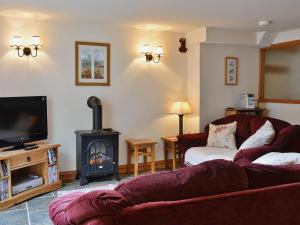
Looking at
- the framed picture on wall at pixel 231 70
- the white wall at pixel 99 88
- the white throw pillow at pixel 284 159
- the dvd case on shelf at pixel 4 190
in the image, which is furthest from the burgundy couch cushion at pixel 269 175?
the framed picture on wall at pixel 231 70

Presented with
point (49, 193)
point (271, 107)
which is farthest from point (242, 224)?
point (271, 107)

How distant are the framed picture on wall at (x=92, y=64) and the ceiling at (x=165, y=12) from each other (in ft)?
1.24

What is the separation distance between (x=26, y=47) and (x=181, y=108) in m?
2.41

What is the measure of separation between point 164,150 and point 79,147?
1.50m

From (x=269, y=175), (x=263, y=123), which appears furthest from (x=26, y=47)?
(x=269, y=175)

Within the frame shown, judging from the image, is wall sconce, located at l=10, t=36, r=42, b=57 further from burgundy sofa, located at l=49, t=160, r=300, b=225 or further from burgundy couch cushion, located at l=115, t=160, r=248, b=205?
burgundy couch cushion, located at l=115, t=160, r=248, b=205

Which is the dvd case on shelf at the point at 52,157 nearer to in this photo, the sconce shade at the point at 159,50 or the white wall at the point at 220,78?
the sconce shade at the point at 159,50

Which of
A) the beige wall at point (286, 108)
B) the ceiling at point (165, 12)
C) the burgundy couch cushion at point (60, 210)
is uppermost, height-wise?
the ceiling at point (165, 12)

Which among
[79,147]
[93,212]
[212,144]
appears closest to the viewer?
[93,212]

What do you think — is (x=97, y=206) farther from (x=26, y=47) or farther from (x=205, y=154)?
(x=26, y=47)

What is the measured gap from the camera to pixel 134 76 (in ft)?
16.9

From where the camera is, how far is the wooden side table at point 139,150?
483 centimetres

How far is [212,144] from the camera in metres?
4.89

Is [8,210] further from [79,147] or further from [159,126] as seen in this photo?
[159,126]
